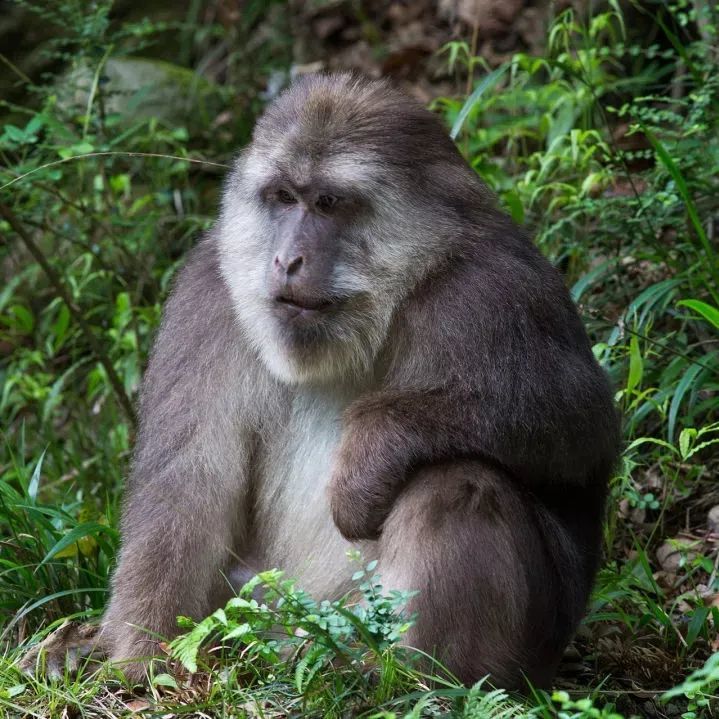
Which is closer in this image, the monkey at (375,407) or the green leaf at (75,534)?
the monkey at (375,407)

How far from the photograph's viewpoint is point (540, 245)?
6211 millimetres

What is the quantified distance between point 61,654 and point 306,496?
1056 millimetres

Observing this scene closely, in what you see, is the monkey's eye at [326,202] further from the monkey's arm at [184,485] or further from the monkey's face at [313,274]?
the monkey's arm at [184,485]

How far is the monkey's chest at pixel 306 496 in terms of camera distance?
4.05 metres

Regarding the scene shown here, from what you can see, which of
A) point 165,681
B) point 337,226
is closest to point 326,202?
point 337,226

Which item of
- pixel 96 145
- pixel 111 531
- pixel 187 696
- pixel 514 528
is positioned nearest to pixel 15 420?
pixel 96 145

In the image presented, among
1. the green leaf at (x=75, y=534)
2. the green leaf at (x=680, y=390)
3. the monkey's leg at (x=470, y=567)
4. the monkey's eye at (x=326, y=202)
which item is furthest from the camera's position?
the green leaf at (x=680, y=390)

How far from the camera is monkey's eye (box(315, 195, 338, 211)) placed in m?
3.80

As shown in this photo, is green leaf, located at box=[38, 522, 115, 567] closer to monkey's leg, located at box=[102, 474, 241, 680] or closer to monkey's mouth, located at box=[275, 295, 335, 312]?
monkey's leg, located at box=[102, 474, 241, 680]

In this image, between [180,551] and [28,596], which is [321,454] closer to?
[180,551]

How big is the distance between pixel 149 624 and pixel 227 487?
55 centimetres

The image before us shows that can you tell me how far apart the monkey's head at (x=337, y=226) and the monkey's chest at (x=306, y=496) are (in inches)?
9.2

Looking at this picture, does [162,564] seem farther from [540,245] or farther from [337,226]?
[540,245]

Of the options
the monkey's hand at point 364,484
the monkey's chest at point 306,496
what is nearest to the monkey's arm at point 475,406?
the monkey's hand at point 364,484
